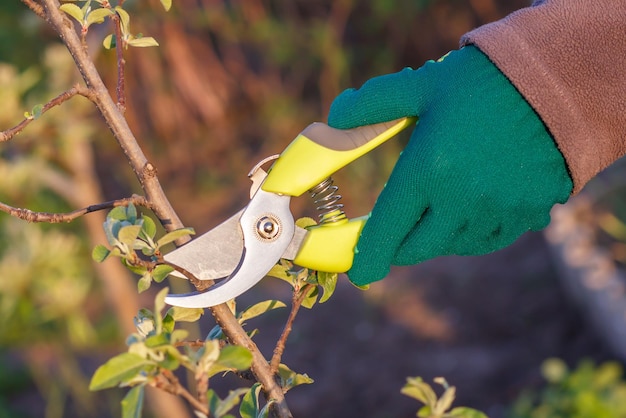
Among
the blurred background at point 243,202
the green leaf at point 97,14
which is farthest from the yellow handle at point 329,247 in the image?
the blurred background at point 243,202

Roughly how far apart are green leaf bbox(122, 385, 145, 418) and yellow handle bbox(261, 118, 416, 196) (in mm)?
429

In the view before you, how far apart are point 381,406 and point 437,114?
6.53 ft

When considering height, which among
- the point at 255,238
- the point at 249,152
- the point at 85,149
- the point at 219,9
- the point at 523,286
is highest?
the point at 219,9

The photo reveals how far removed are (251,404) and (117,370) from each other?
0.25 metres

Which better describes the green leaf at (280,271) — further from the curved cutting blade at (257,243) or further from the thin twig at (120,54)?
the thin twig at (120,54)

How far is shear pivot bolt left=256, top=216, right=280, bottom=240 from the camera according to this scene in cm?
122

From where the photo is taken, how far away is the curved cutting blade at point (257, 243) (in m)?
1.16

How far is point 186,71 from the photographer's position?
675 centimetres

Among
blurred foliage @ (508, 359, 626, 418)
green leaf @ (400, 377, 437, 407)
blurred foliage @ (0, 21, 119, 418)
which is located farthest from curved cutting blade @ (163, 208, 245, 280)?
blurred foliage @ (508, 359, 626, 418)

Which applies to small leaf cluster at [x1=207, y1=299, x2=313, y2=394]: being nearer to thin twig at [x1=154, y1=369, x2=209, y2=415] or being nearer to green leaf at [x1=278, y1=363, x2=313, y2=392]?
green leaf at [x1=278, y1=363, x2=313, y2=392]

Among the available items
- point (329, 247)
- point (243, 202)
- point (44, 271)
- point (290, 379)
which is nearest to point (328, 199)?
point (329, 247)

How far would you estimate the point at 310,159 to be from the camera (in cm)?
A: 124

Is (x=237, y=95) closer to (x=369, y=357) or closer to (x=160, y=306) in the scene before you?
(x=369, y=357)

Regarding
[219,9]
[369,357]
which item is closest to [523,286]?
[369,357]
